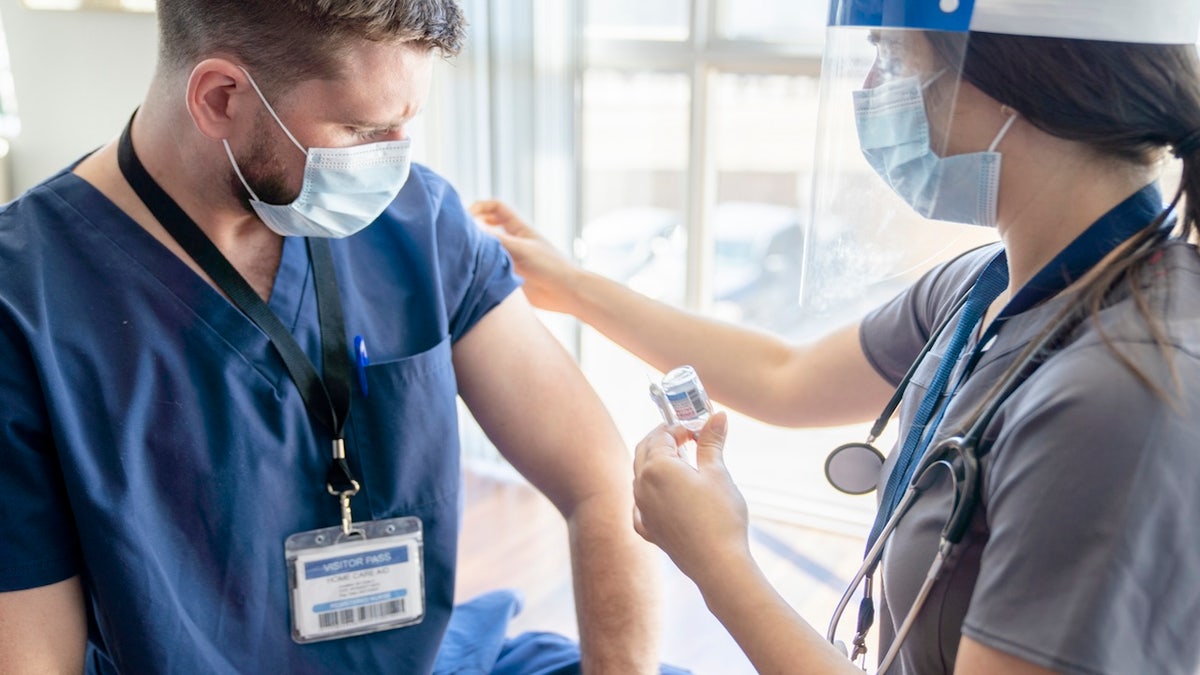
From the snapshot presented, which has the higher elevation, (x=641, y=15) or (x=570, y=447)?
(x=641, y=15)

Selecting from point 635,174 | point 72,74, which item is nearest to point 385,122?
→ point 72,74

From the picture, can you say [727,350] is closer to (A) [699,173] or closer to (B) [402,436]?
(B) [402,436]

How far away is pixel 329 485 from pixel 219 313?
0.88 feet

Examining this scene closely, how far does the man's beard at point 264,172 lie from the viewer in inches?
52.2

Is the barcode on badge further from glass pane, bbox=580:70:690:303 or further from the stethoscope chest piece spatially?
glass pane, bbox=580:70:690:303

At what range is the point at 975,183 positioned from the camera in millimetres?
1040

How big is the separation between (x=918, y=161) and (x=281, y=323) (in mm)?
824

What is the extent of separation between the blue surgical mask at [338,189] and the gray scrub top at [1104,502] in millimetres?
837

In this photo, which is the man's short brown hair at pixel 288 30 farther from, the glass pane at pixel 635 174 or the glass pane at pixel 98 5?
the glass pane at pixel 635 174

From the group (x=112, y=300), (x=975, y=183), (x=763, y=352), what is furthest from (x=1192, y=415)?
(x=112, y=300)

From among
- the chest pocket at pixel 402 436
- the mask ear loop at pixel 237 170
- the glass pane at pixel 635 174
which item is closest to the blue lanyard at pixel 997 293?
the chest pocket at pixel 402 436

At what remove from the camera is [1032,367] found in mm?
964

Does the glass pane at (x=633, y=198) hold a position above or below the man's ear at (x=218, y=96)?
below

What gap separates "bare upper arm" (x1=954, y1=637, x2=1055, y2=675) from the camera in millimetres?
846
